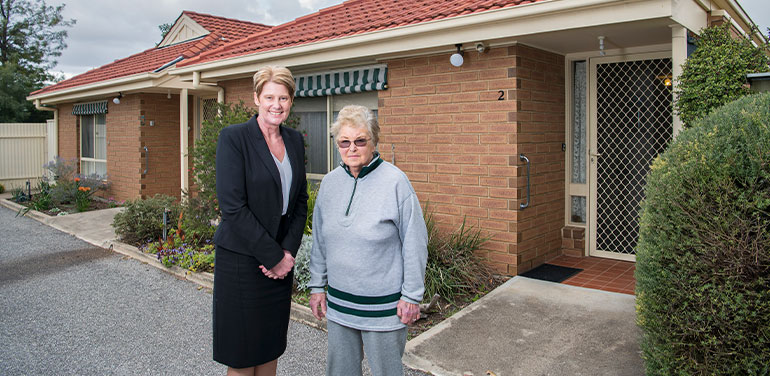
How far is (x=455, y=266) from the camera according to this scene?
5.52 m

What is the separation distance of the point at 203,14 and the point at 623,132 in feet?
37.2

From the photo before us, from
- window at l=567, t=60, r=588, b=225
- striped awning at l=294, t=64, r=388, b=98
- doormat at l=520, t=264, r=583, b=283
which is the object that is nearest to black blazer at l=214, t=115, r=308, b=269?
doormat at l=520, t=264, r=583, b=283

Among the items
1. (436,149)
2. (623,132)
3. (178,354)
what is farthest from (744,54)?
(178,354)

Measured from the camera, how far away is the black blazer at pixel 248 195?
271 cm

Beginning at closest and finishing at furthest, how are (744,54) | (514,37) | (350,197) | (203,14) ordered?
(350,197), (744,54), (514,37), (203,14)

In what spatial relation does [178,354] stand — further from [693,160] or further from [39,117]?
[39,117]

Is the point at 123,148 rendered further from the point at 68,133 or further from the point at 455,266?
the point at 455,266

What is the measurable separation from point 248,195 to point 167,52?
40.6ft

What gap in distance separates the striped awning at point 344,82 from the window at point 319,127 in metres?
0.17

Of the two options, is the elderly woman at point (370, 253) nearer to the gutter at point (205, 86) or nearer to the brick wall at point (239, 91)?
the brick wall at point (239, 91)

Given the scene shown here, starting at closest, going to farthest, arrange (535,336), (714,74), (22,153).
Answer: (535,336)
(714,74)
(22,153)

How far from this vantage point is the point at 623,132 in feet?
21.4

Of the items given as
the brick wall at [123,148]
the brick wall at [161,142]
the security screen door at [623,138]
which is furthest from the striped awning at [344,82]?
the brick wall at [123,148]

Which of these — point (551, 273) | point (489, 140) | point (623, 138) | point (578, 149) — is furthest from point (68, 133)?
point (623, 138)
